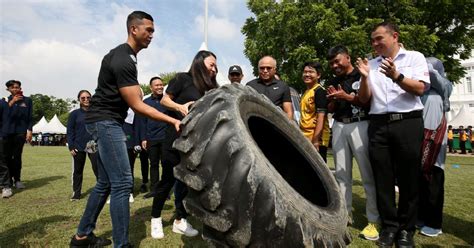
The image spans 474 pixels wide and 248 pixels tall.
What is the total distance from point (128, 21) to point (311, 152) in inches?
84.5

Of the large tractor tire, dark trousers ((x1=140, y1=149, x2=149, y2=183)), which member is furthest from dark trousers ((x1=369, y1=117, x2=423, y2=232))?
dark trousers ((x1=140, y1=149, x2=149, y2=183))

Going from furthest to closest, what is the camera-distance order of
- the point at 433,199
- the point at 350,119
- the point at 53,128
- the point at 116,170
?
the point at 53,128 → the point at 350,119 → the point at 433,199 → the point at 116,170

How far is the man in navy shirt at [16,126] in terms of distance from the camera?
6.91 metres

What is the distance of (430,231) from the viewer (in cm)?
382

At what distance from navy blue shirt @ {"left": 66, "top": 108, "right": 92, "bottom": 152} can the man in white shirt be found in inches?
201

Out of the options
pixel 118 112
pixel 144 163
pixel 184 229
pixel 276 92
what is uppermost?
pixel 276 92

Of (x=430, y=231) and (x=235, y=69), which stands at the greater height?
(x=235, y=69)

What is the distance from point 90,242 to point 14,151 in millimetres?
5332

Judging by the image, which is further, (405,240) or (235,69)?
(235,69)

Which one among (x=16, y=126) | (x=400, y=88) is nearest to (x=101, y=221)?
(x=400, y=88)

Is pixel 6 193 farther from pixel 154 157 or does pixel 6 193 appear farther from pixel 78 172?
pixel 154 157

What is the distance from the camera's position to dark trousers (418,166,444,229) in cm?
385

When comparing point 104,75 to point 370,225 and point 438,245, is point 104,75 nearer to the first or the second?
point 370,225

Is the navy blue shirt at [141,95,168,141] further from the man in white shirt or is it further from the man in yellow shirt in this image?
the man in white shirt
